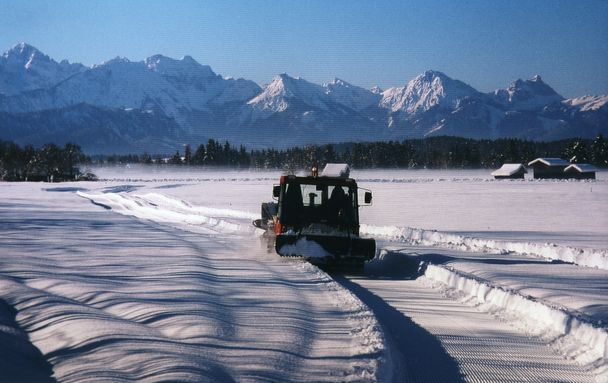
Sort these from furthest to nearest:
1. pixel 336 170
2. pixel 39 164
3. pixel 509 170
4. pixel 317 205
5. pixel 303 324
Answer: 1. pixel 39 164
2. pixel 509 170
3. pixel 336 170
4. pixel 317 205
5. pixel 303 324

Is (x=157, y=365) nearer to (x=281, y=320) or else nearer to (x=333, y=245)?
(x=281, y=320)

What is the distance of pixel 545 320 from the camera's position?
9070mm

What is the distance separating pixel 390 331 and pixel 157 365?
3281mm

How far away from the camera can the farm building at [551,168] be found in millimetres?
130875

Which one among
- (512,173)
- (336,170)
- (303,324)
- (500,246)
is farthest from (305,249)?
(512,173)

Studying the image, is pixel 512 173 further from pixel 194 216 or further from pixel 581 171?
pixel 194 216

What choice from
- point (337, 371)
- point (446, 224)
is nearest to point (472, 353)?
point (337, 371)

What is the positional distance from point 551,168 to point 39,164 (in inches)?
4367

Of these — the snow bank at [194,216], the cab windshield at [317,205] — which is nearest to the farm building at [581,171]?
the snow bank at [194,216]

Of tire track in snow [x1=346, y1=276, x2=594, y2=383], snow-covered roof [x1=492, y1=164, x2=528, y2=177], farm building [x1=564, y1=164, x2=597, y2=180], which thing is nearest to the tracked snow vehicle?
tire track in snow [x1=346, y1=276, x2=594, y2=383]

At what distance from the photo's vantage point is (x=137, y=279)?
1212 centimetres

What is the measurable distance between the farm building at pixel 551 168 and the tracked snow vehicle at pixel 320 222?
12065cm

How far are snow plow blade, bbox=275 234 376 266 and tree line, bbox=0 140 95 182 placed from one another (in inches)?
4932

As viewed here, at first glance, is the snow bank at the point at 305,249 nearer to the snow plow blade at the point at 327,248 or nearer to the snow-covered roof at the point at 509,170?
the snow plow blade at the point at 327,248
